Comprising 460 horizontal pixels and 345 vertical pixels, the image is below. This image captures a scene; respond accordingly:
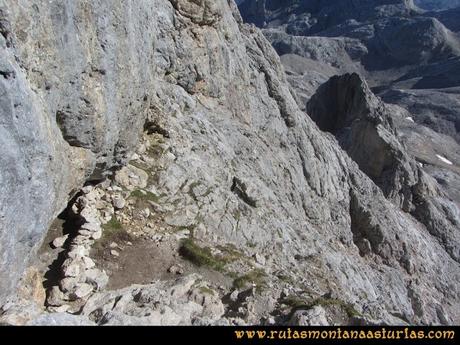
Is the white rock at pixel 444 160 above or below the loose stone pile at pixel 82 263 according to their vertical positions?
below

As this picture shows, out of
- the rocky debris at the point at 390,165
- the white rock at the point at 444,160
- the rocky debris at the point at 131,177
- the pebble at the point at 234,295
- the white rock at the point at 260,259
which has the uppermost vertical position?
the rocky debris at the point at 131,177

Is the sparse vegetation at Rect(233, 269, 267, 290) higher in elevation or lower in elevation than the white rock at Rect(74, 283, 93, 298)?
lower

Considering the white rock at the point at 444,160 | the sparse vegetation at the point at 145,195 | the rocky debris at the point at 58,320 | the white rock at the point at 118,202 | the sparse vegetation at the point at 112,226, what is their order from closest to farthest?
the rocky debris at the point at 58,320 < the sparse vegetation at the point at 112,226 < the white rock at the point at 118,202 < the sparse vegetation at the point at 145,195 < the white rock at the point at 444,160

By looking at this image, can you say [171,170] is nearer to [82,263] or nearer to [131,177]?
[131,177]

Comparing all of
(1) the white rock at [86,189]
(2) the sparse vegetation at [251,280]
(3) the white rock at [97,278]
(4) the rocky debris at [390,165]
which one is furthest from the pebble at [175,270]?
(4) the rocky debris at [390,165]

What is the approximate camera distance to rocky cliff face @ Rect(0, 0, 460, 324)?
1331 cm

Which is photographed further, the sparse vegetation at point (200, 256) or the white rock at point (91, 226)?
the sparse vegetation at point (200, 256)

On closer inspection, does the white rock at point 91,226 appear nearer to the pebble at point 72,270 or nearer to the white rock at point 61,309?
the pebble at point 72,270

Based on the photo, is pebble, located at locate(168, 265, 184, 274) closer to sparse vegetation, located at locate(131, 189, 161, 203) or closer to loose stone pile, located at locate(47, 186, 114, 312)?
loose stone pile, located at locate(47, 186, 114, 312)

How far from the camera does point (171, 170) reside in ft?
76.4

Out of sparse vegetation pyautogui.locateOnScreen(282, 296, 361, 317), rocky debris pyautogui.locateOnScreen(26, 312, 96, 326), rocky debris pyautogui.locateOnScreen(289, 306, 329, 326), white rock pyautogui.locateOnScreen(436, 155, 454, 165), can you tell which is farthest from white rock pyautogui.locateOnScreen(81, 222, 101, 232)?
white rock pyautogui.locateOnScreen(436, 155, 454, 165)

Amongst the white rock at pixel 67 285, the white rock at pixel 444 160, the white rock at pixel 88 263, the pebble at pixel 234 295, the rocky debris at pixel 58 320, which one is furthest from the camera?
the white rock at pixel 444 160

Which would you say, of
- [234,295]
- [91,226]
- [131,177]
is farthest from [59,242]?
[234,295]

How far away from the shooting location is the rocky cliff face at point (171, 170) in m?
13.3
